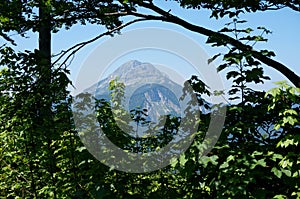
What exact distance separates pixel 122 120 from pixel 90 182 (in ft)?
2.50

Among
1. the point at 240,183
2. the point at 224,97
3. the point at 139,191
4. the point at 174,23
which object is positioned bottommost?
the point at 240,183

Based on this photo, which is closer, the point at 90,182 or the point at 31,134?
the point at 90,182

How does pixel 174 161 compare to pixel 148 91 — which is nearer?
pixel 174 161

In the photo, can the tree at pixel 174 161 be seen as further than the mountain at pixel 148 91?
No

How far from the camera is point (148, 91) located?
5195 millimetres

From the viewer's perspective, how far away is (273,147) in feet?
11.9

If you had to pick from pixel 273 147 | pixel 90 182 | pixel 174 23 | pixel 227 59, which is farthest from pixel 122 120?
pixel 174 23

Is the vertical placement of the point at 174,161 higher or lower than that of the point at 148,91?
lower

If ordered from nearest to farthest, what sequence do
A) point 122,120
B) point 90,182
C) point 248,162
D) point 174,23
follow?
point 248,162 → point 90,182 → point 122,120 → point 174,23

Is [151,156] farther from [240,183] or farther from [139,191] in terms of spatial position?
[240,183]

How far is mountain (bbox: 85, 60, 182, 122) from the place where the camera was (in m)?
4.32

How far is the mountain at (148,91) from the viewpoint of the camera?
4.32 metres

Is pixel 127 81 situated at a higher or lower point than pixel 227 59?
higher

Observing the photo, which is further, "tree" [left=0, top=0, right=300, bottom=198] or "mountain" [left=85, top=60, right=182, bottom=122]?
"mountain" [left=85, top=60, right=182, bottom=122]
